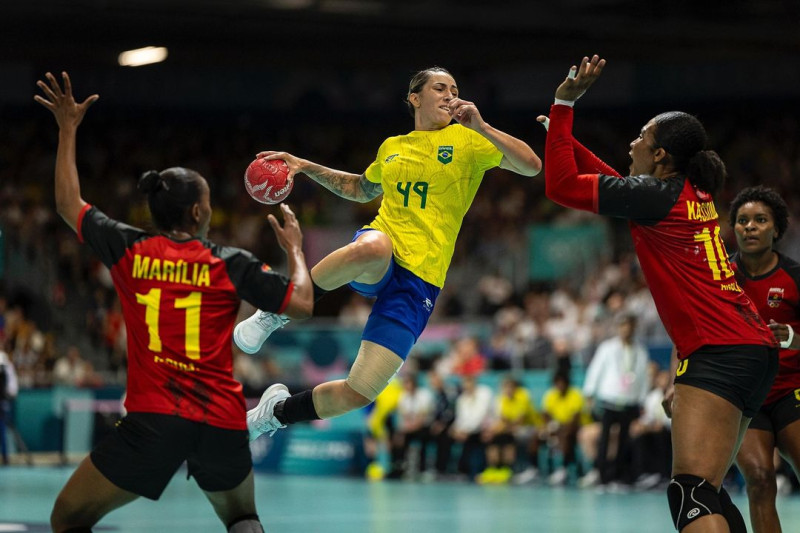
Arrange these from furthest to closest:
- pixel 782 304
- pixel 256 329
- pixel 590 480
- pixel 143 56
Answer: pixel 143 56 → pixel 590 480 → pixel 256 329 → pixel 782 304

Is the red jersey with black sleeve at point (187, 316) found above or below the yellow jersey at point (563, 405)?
above

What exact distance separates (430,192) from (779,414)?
260 cm

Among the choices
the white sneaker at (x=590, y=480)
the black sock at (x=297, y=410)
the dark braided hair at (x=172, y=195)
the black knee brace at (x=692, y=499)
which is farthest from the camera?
the white sneaker at (x=590, y=480)

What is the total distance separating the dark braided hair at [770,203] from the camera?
23.7 ft

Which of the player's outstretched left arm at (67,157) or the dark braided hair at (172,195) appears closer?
the dark braided hair at (172,195)

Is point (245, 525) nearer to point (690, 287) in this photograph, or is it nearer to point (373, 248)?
point (373, 248)

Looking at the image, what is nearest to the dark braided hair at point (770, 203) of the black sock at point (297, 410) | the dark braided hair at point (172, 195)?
the black sock at point (297, 410)

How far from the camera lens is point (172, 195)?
5.41 metres

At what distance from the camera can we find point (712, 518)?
226 inches

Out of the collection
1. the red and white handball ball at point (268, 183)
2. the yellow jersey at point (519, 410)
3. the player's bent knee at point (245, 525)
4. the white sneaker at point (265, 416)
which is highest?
the red and white handball ball at point (268, 183)

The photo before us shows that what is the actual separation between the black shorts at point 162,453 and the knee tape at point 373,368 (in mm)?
2158

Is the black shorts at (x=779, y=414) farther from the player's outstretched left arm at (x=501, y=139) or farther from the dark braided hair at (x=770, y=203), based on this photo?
the player's outstretched left arm at (x=501, y=139)

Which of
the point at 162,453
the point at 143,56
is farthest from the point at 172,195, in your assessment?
the point at 143,56

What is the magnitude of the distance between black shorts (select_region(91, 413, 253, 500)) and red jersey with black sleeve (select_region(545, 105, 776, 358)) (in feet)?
7.03
